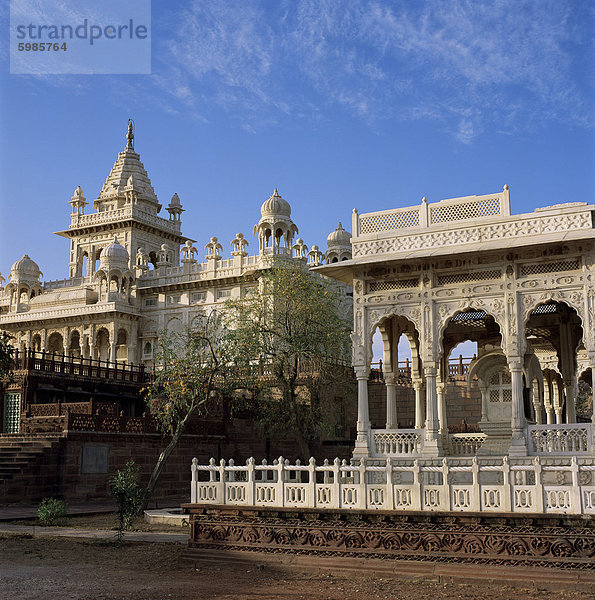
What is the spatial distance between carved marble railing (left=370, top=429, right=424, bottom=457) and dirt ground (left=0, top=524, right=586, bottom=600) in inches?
194

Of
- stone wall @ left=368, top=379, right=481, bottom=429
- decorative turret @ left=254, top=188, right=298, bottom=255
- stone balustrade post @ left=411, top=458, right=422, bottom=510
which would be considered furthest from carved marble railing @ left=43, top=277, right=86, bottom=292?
stone balustrade post @ left=411, top=458, right=422, bottom=510

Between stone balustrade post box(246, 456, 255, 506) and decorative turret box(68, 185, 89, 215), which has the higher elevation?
decorative turret box(68, 185, 89, 215)

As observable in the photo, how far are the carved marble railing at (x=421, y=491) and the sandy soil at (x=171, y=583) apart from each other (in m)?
1.25

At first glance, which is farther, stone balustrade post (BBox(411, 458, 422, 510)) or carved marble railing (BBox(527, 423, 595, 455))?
carved marble railing (BBox(527, 423, 595, 455))

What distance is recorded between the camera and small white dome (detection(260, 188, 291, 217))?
4644 cm

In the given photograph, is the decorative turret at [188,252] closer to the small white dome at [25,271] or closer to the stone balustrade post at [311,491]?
the small white dome at [25,271]

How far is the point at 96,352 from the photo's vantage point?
51.8 m

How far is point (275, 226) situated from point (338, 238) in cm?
378

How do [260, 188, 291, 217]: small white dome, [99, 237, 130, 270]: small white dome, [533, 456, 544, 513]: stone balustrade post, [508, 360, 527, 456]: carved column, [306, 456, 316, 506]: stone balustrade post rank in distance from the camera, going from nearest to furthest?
[533, 456, 544, 513]: stone balustrade post
[306, 456, 316, 506]: stone balustrade post
[508, 360, 527, 456]: carved column
[260, 188, 291, 217]: small white dome
[99, 237, 130, 270]: small white dome

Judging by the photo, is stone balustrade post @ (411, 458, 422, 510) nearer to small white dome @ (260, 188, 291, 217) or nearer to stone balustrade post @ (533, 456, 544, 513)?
stone balustrade post @ (533, 456, 544, 513)

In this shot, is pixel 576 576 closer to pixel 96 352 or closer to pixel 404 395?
pixel 404 395

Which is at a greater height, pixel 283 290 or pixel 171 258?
pixel 171 258

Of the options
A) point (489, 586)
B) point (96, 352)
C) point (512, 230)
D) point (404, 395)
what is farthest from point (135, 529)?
point (96, 352)

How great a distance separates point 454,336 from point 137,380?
20873 mm
